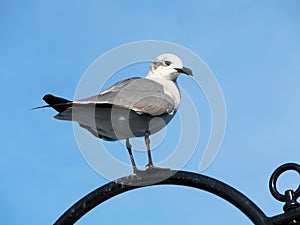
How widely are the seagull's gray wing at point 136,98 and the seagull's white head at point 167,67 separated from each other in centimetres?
55

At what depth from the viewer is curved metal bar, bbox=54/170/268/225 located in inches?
151

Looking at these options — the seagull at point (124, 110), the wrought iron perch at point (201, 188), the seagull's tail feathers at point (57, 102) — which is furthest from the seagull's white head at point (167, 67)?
the wrought iron perch at point (201, 188)

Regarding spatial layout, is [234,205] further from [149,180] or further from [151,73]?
[151,73]

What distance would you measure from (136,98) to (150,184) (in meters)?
1.26

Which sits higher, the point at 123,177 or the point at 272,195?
the point at 123,177

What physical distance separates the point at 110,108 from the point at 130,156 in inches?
15.7

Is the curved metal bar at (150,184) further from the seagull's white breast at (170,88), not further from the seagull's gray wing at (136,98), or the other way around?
the seagull's white breast at (170,88)

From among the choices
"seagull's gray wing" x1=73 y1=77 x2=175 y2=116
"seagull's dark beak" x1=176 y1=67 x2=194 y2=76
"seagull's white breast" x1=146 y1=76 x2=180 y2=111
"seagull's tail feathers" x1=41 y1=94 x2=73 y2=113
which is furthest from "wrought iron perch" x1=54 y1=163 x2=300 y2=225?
"seagull's dark beak" x1=176 y1=67 x2=194 y2=76

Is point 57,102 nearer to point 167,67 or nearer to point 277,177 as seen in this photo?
point 277,177

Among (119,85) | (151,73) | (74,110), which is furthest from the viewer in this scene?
(151,73)

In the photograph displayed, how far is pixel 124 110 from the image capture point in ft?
16.8

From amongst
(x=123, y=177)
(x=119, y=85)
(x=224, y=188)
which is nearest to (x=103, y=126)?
(x=119, y=85)

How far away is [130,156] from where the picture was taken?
5.12m

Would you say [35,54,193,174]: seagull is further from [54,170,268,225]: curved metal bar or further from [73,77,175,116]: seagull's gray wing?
[54,170,268,225]: curved metal bar
